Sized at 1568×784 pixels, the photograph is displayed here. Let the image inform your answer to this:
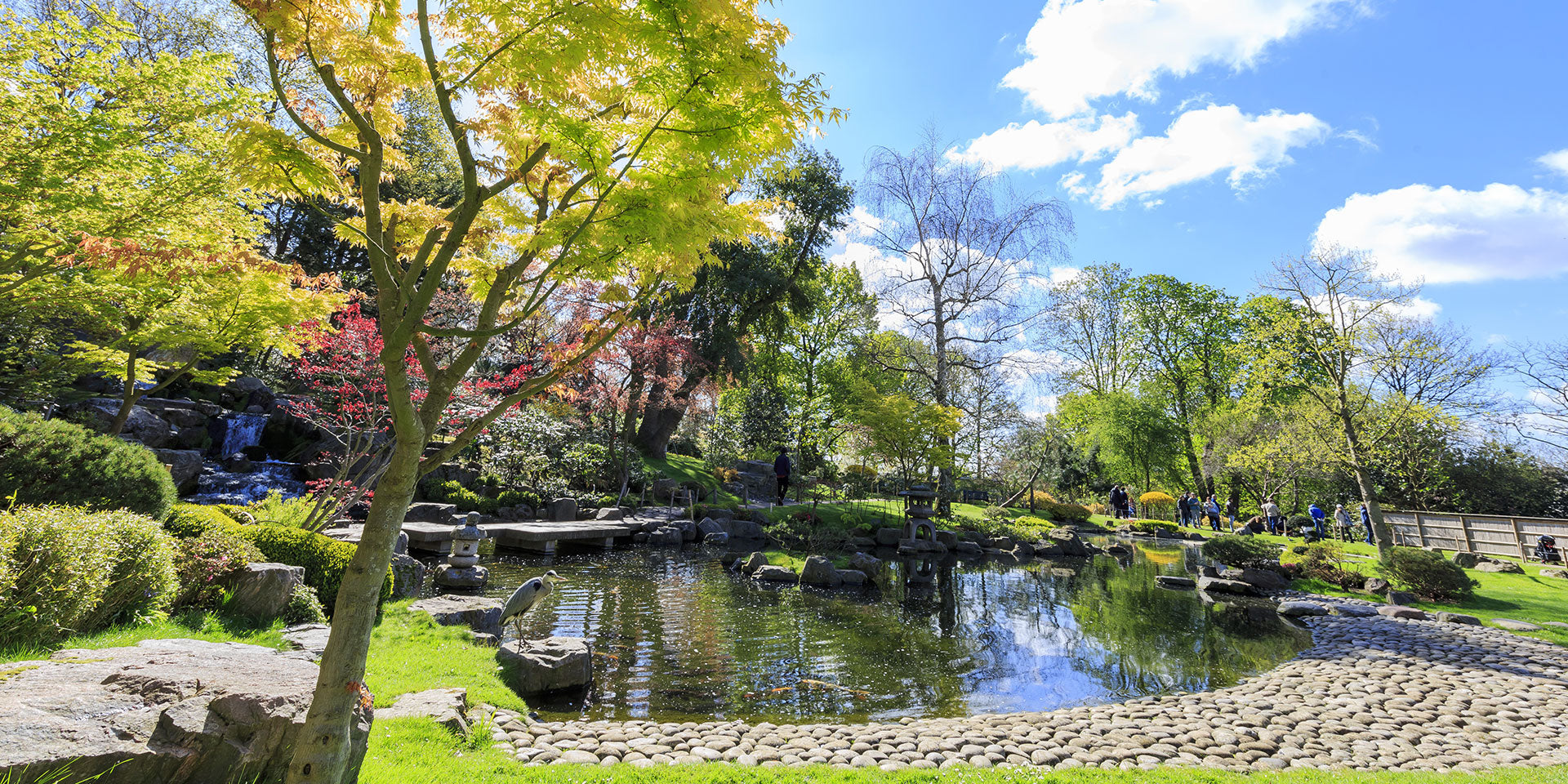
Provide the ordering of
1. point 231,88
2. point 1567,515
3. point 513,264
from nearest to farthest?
point 513,264
point 231,88
point 1567,515

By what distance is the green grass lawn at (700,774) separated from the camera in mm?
3604

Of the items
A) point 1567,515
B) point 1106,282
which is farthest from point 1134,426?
point 1567,515

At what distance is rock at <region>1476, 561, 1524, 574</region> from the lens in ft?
47.7

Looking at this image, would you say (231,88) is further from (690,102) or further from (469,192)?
(690,102)

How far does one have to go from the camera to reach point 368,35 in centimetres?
352

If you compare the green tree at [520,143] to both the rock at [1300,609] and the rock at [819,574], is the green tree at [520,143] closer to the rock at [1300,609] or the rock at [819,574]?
the rock at [819,574]

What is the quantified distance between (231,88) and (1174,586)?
19010mm

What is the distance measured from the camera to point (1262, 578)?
13672 millimetres

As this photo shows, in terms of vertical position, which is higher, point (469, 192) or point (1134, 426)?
point (1134, 426)

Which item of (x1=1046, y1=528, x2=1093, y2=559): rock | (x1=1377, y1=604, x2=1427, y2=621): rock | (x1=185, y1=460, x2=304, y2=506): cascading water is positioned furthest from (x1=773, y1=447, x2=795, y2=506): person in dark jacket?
(x1=1377, y1=604, x2=1427, y2=621): rock

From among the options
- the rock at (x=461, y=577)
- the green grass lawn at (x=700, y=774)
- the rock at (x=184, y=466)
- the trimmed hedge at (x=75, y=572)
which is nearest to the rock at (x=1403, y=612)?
the green grass lawn at (x=700, y=774)

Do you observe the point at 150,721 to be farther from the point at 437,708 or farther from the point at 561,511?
the point at 561,511

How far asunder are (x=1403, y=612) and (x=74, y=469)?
18.5m

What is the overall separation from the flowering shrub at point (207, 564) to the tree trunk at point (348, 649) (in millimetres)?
4388
